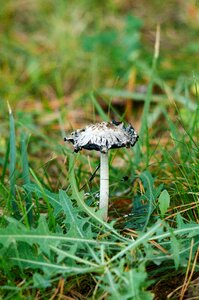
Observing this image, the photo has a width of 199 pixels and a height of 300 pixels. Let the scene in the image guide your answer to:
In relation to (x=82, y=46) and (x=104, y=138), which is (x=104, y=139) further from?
(x=82, y=46)

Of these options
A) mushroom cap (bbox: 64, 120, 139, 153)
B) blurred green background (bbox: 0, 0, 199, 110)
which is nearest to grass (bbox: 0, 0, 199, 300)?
blurred green background (bbox: 0, 0, 199, 110)

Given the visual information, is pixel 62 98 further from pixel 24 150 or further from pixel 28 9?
pixel 24 150

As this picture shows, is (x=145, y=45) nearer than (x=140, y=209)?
No

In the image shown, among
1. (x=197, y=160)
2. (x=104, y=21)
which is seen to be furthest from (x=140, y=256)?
(x=104, y=21)

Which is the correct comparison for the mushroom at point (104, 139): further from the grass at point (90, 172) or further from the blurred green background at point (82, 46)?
the blurred green background at point (82, 46)

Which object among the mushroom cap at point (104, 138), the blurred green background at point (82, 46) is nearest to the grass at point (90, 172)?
the blurred green background at point (82, 46)

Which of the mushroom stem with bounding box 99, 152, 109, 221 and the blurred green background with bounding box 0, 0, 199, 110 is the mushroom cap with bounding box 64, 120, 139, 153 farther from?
the blurred green background with bounding box 0, 0, 199, 110
